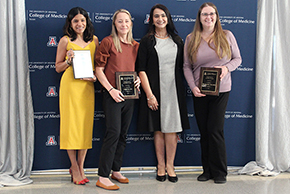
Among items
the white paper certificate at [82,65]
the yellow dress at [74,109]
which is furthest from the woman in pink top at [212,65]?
the yellow dress at [74,109]

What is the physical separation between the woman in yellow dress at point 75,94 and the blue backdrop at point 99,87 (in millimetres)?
344

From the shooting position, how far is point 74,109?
2.78 metres

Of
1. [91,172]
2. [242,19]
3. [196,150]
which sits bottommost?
[91,172]

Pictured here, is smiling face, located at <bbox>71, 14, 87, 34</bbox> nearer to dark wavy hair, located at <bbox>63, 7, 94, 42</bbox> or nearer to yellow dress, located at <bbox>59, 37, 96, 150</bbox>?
dark wavy hair, located at <bbox>63, 7, 94, 42</bbox>

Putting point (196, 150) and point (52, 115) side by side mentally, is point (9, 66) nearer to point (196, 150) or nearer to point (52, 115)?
point (52, 115)

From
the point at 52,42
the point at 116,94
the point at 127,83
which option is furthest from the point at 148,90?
the point at 52,42

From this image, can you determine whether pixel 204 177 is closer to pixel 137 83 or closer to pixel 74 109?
pixel 137 83

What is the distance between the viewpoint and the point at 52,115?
10.3 ft

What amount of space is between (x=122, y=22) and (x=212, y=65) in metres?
1.08

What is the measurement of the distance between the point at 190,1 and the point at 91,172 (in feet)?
8.19

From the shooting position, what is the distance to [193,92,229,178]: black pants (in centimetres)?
280

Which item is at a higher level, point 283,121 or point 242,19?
point 242,19

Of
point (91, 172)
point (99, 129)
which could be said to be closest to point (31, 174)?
point (91, 172)

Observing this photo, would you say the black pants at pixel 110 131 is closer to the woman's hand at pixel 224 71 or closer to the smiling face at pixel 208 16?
the woman's hand at pixel 224 71
